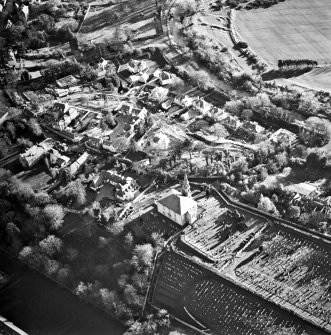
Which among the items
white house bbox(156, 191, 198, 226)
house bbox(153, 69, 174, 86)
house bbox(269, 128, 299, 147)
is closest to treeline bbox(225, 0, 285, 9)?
house bbox(153, 69, 174, 86)

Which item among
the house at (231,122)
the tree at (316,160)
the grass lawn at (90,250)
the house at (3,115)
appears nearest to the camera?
the grass lawn at (90,250)

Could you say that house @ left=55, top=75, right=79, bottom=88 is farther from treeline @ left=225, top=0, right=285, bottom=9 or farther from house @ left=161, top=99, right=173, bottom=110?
treeline @ left=225, top=0, right=285, bottom=9

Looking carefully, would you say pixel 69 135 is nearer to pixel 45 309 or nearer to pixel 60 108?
pixel 60 108

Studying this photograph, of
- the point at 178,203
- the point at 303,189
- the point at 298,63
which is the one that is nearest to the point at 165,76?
the point at 298,63

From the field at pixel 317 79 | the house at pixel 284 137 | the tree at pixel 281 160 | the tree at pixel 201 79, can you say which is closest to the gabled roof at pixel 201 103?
the tree at pixel 201 79

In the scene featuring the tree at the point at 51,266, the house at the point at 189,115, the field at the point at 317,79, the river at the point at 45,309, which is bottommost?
the river at the point at 45,309

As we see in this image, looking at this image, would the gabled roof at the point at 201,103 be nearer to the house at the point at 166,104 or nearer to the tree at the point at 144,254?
the house at the point at 166,104
